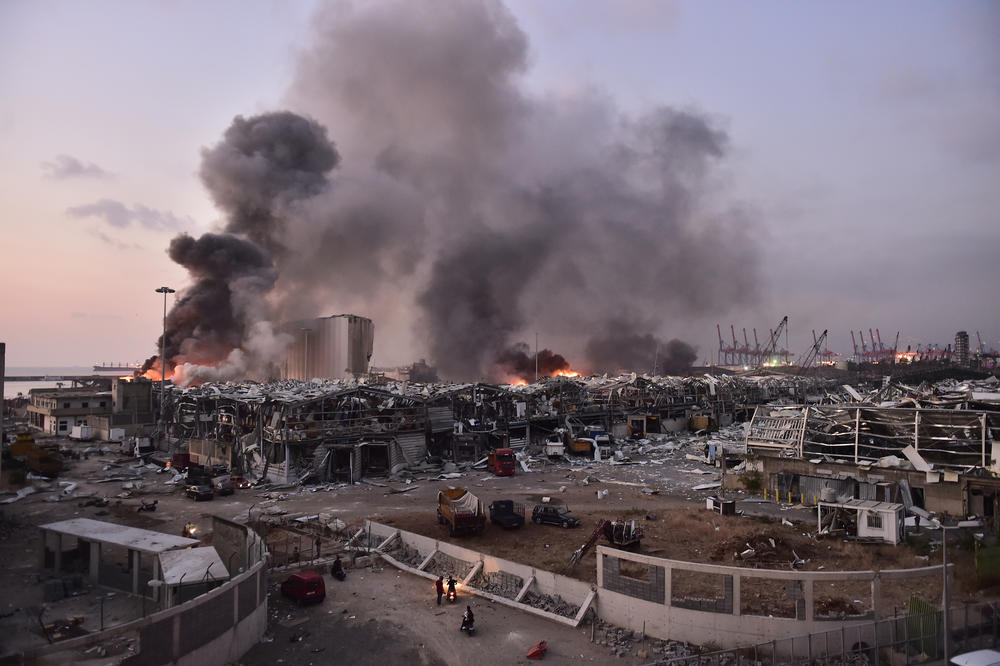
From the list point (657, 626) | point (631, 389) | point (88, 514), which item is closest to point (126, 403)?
point (88, 514)

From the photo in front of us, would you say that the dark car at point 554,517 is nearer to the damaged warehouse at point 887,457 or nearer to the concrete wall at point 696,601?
the concrete wall at point 696,601

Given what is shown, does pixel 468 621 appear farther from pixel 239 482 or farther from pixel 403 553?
pixel 239 482

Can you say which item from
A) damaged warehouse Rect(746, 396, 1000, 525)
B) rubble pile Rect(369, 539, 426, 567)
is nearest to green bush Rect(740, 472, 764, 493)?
damaged warehouse Rect(746, 396, 1000, 525)

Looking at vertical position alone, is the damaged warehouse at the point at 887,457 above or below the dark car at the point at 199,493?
above

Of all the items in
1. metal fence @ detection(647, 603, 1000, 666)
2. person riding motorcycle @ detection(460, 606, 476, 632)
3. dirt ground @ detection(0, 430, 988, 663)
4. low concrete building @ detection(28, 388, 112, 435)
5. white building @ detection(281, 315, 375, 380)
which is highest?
white building @ detection(281, 315, 375, 380)

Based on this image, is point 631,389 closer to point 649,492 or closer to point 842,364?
point 649,492

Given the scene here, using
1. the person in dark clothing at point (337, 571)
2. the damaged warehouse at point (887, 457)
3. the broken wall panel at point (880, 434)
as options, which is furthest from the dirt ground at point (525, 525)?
the broken wall panel at point (880, 434)

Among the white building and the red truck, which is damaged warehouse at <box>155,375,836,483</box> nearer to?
the red truck
